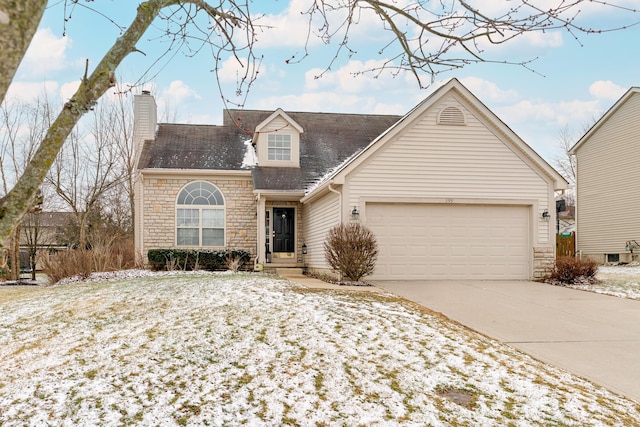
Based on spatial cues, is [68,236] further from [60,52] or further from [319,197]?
[60,52]

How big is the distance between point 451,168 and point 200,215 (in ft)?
27.0

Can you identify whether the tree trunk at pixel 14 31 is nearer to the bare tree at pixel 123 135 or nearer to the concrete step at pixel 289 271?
the concrete step at pixel 289 271

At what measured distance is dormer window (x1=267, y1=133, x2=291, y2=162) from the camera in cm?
1686

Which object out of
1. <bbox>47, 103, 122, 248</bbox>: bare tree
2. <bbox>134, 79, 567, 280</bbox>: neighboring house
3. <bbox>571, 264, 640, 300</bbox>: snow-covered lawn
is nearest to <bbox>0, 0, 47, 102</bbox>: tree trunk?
<bbox>134, 79, 567, 280</bbox>: neighboring house

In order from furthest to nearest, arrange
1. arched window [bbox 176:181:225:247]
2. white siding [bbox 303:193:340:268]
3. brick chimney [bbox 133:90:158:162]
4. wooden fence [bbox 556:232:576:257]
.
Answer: wooden fence [bbox 556:232:576:257] → brick chimney [bbox 133:90:158:162] → arched window [bbox 176:181:225:247] → white siding [bbox 303:193:340:268]

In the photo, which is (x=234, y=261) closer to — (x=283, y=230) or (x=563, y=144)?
(x=283, y=230)

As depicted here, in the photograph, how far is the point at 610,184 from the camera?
20656 mm

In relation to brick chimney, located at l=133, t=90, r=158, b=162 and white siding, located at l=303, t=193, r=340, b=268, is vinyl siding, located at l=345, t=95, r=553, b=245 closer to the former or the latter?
white siding, located at l=303, t=193, r=340, b=268

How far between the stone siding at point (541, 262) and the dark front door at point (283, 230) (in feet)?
25.3

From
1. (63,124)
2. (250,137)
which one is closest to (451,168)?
(250,137)

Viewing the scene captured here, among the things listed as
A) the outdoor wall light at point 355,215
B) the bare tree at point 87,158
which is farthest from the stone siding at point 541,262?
the bare tree at point 87,158

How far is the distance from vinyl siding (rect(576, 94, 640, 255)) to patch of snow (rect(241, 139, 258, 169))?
47.8 feet

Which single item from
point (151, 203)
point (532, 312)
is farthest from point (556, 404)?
point (151, 203)

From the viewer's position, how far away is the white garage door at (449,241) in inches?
488
